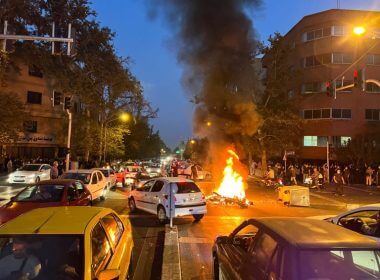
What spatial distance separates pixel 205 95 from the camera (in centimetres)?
3048

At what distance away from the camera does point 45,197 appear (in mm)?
11578

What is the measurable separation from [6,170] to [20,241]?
38987 mm

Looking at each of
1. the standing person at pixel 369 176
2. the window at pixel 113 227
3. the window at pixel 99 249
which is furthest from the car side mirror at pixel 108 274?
the standing person at pixel 369 176

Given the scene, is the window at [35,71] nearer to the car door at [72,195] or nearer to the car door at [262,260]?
the car door at [72,195]

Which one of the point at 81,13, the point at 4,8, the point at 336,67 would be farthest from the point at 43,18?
the point at 336,67

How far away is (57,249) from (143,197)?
35.4 feet

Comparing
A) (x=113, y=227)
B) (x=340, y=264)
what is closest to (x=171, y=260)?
(x=113, y=227)

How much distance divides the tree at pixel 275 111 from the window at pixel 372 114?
358 inches

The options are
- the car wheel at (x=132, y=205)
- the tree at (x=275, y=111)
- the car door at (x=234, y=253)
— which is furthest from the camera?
the tree at (x=275, y=111)

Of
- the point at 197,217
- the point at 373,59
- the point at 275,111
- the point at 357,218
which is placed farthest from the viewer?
the point at 373,59

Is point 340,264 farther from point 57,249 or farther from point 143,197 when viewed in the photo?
point 143,197

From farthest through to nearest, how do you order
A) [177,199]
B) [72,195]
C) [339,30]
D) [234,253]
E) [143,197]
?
[339,30] < [143,197] < [177,199] < [72,195] < [234,253]

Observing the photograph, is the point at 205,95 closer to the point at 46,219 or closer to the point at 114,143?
the point at 114,143

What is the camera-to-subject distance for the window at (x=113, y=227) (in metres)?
5.91
